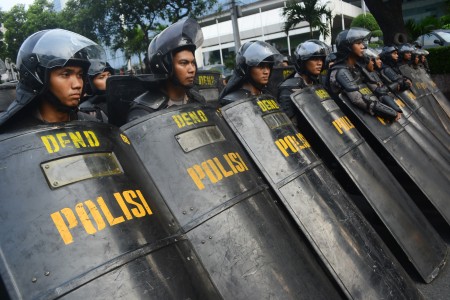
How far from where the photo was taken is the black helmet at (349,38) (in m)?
4.85

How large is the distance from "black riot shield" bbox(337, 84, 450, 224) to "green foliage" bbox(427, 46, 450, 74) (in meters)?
8.20

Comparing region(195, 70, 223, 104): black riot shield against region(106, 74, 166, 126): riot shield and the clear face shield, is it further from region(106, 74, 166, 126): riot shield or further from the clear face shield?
region(106, 74, 166, 126): riot shield

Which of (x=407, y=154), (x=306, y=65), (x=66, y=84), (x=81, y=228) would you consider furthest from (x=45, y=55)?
(x=407, y=154)

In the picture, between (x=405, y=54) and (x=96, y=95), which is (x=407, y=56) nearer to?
(x=405, y=54)

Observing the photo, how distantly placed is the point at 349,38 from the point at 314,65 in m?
0.66

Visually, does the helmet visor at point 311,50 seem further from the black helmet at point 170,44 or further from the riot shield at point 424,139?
the black helmet at point 170,44

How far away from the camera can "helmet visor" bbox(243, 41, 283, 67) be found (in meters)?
3.62

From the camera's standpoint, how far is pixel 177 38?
2.97 meters

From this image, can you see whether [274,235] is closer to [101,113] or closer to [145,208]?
[145,208]

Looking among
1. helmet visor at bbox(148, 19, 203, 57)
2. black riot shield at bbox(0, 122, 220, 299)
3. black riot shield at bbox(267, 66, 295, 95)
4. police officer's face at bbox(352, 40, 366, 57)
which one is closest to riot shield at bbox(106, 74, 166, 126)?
helmet visor at bbox(148, 19, 203, 57)

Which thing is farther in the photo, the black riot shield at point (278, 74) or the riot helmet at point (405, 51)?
the riot helmet at point (405, 51)

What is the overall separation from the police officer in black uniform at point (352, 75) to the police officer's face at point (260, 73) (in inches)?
41.6

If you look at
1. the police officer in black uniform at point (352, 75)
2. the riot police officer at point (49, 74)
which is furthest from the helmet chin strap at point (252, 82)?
the riot police officer at point (49, 74)

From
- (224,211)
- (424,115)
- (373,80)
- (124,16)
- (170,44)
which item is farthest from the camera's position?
(124,16)
